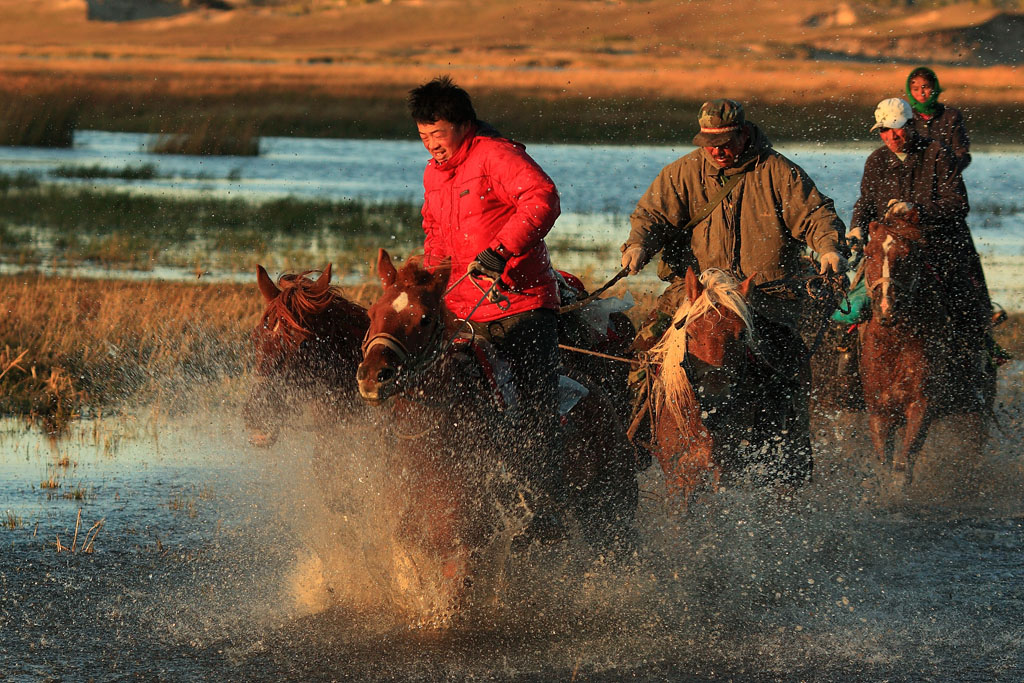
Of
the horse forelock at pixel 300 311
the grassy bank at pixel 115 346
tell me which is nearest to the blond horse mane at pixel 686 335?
the horse forelock at pixel 300 311

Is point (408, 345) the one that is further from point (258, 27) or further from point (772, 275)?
point (258, 27)

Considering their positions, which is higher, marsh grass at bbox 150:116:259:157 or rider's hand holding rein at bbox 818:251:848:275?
rider's hand holding rein at bbox 818:251:848:275

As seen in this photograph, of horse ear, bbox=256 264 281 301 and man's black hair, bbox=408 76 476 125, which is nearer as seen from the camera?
man's black hair, bbox=408 76 476 125

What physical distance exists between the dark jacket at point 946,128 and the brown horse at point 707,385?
3719 mm

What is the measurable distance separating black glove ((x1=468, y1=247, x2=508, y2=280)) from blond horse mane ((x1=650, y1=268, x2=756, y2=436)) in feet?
4.82

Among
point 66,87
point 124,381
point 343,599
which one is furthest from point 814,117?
point 343,599

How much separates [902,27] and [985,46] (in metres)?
6.73

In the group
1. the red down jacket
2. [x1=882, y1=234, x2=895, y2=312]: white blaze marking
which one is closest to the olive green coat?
[x1=882, y1=234, x2=895, y2=312]: white blaze marking

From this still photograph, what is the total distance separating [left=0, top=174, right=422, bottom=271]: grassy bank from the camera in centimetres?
1589

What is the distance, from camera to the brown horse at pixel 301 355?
5.64m

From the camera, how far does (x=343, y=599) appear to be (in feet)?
19.4

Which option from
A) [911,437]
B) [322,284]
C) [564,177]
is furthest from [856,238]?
[564,177]

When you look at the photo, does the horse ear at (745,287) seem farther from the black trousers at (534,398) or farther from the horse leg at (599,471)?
the black trousers at (534,398)

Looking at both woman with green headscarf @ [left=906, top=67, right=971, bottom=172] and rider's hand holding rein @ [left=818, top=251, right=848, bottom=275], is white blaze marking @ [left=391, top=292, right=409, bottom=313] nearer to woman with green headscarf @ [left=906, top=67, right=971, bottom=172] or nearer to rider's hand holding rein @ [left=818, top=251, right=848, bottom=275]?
rider's hand holding rein @ [left=818, top=251, right=848, bottom=275]
